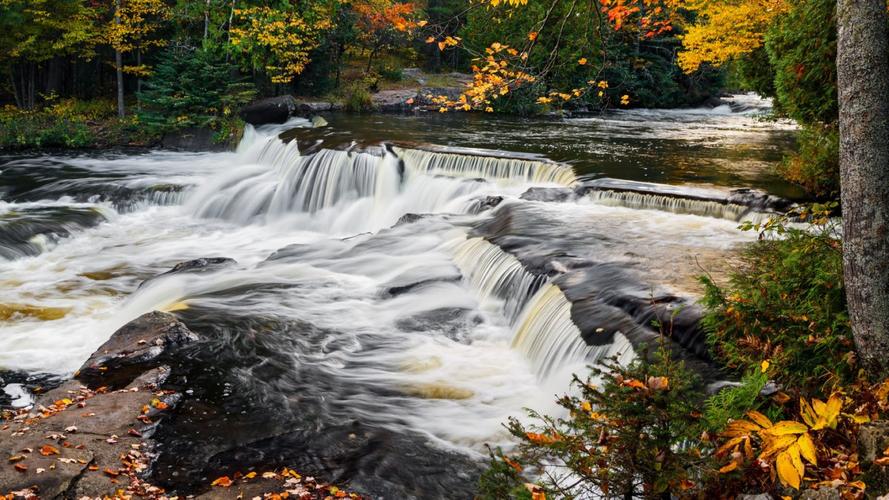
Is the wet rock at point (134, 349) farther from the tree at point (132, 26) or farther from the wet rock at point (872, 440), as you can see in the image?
the tree at point (132, 26)

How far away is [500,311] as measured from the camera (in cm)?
842

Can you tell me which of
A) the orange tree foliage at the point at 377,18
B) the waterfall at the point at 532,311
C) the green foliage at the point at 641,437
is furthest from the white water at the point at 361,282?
the orange tree foliage at the point at 377,18

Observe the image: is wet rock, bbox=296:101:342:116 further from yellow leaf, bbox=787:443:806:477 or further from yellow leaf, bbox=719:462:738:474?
yellow leaf, bbox=787:443:806:477

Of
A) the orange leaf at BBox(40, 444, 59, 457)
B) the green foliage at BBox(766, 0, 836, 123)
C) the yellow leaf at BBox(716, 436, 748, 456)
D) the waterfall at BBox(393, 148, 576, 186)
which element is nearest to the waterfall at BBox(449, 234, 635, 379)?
the yellow leaf at BBox(716, 436, 748, 456)

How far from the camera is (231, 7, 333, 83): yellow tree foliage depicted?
75.6 feet

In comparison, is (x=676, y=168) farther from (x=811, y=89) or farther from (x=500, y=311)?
(x=500, y=311)

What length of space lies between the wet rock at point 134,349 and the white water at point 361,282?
85 centimetres

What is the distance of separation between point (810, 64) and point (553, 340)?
16.3ft

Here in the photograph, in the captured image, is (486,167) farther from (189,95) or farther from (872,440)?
(189,95)

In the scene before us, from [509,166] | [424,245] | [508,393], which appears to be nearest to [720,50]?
[509,166]

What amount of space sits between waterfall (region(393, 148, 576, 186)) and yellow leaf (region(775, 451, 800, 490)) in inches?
379

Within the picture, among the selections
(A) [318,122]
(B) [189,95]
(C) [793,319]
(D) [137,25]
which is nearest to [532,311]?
(C) [793,319]

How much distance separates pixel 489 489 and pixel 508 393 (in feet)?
9.87

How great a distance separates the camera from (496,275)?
350 inches
